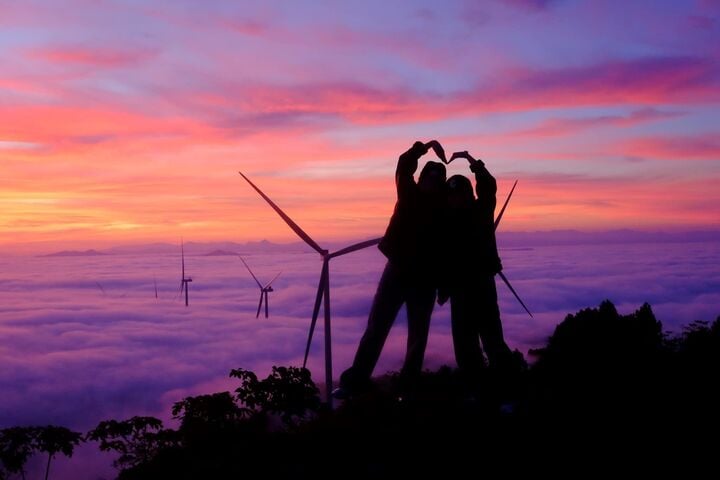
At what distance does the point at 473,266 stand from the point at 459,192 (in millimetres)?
1789

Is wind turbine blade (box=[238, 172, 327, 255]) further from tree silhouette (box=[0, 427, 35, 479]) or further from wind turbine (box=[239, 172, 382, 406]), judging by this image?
tree silhouette (box=[0, 427, 35, 479])

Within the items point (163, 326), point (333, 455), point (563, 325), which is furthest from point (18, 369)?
point (333, 455)

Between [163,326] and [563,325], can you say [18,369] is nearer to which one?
[163,326]

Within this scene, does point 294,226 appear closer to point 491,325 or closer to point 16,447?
point 491,325

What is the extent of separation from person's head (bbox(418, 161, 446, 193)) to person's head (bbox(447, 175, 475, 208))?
0.73 feet

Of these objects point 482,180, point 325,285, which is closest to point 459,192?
point 482,180

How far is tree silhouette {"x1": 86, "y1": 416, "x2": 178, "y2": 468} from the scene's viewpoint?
24.9 m

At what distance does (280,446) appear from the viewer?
15.4 metres

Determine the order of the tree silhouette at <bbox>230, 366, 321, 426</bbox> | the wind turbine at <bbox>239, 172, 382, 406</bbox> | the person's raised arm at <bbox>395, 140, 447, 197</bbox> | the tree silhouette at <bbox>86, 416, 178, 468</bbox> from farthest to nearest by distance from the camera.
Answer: the tree silhouette at <bbox>86, 416, 178, 468</bbox> < the tree silhouette at <bbox>230, 366, 321, 426</bbox> < the wind turbine at <bbox>239, 172, 382, 406</bbox> < the person's raised arm at <bbox>395, 140, 447, 197</bbox>

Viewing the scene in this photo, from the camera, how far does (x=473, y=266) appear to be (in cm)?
1448

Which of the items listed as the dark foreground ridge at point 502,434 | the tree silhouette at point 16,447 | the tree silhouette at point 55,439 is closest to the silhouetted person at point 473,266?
the dark foreground ridge at point 502,434

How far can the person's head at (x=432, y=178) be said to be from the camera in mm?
14359

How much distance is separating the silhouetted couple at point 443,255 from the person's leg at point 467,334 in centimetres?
2

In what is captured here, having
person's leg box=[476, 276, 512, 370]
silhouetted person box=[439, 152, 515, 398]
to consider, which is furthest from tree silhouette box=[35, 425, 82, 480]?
person's leg box=[476, 276, 512, 370]
